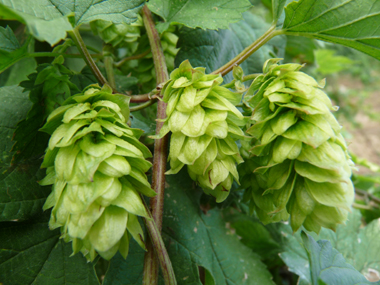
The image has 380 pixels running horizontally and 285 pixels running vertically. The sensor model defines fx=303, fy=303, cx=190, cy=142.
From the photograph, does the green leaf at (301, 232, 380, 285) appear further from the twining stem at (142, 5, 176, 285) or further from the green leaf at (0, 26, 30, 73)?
the green leaf at (0, 26, 30, 73)

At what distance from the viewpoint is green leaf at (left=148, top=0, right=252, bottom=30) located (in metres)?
0.88

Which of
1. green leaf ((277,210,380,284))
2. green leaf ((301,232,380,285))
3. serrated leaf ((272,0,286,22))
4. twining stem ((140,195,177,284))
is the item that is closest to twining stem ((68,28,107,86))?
twining stem ((140,195,177,284))

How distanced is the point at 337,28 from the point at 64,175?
804mm

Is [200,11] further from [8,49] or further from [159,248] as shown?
[159,248]

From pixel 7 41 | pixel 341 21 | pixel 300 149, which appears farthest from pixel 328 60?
pixel 7 41

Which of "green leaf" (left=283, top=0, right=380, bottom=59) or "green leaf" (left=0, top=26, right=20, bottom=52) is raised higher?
"green leaf" (left=283, top=0, right=380, bottom=59)

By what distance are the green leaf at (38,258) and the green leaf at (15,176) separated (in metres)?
0.05

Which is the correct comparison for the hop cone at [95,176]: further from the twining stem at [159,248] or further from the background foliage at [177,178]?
the background foliage at [177,178]

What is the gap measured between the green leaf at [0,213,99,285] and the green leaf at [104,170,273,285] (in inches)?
4.0

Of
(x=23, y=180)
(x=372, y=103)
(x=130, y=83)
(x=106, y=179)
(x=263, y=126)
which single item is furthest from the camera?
(x=372, y=103)

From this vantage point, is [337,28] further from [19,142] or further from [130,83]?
[19,142]

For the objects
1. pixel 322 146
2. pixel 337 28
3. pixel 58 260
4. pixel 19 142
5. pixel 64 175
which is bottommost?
pixel 58 260

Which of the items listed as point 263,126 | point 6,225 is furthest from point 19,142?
point 263,126

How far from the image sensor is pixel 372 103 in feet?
16.0
